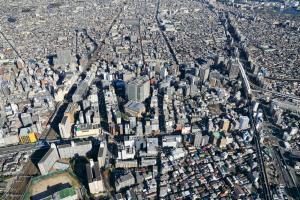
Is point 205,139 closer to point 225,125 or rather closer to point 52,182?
point 225,125

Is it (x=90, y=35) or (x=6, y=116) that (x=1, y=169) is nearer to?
(x=6, y=116)

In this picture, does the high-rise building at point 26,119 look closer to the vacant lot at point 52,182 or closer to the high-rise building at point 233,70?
the vacant lot at point 52,182

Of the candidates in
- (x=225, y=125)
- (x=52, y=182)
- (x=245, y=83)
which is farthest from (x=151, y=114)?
(x=245, y=83)

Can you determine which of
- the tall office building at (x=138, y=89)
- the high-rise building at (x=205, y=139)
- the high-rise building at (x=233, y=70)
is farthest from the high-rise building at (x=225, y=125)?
the high-rise building at (x=233, y=70)

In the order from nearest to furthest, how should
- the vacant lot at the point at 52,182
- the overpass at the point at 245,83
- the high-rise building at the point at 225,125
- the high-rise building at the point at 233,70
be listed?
the vacant lot at the point at 52,182 → the high-rise building at the point at 225,125 → the overpass at the point at 245,83 → the high-rise building at the point at 233,70

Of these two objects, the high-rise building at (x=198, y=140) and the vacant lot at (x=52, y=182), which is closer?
the vacant lot at (x=52, y=182)

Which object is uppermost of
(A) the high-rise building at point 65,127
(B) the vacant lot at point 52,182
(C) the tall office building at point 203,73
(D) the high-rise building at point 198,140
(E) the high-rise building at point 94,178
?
(C) the tall office building at point 203,73

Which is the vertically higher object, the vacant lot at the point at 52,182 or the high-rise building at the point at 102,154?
the high-rise building at the point at 102,154

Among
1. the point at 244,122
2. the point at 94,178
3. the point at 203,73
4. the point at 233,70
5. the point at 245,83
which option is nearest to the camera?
the point at 94,178

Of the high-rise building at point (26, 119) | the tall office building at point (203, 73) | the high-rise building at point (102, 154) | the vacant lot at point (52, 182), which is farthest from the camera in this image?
the tall office building at point (203, 73)
